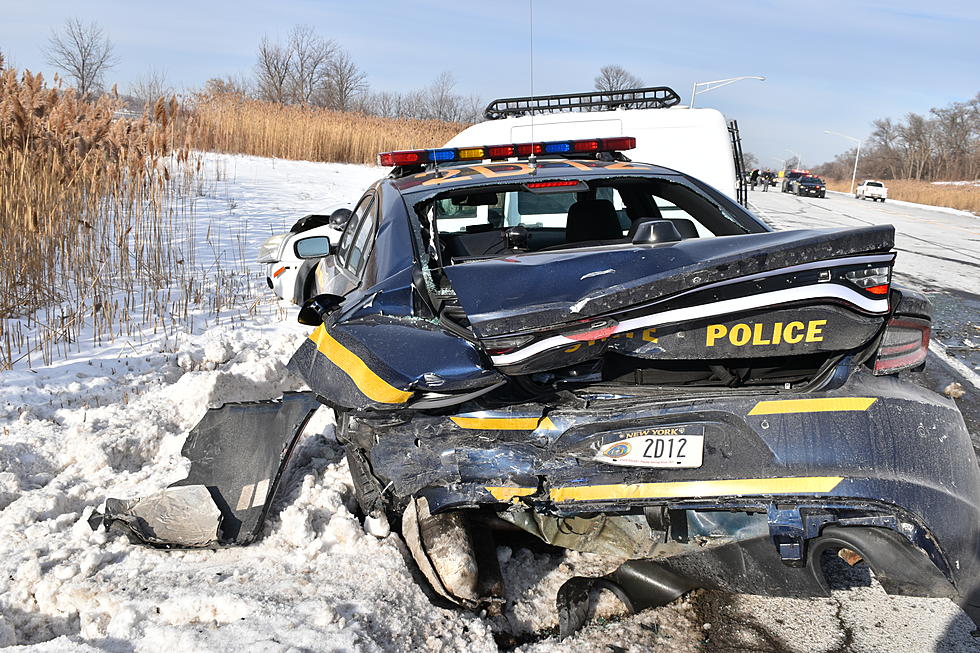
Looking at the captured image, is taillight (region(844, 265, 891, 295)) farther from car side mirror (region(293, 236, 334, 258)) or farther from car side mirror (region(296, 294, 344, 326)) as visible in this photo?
car side mirror (region(293, 236, 334, 258))

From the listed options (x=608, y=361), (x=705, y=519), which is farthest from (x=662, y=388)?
(x=705, y=519)

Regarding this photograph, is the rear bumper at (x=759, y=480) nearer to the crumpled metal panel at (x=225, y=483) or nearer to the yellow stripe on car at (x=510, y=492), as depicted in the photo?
the yellow stripe on car at (x=510, y=492)

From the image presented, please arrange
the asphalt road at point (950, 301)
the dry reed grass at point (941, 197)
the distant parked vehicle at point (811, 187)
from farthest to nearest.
Result: the distant parked vehicle at point (811, 187) → the dry reed grass at point (941, 197) → the asphalt road at point (950, 301)

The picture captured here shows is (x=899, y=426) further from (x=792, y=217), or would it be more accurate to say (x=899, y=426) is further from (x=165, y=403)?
(x=792, y=217)

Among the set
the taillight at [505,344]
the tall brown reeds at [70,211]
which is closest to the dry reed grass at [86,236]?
the tall brown reeds at [70,211]

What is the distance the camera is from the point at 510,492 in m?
2.56

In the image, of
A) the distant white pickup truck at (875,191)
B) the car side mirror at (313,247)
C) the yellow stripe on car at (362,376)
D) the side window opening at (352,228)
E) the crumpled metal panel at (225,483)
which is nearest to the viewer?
the yellow stripe on car at (362,376)

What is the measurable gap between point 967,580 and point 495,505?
1.45 meters

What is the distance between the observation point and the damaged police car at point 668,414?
2312 millimetres

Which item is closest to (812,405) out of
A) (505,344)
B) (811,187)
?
(505,344)

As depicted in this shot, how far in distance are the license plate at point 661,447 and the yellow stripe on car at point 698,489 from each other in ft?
0.22

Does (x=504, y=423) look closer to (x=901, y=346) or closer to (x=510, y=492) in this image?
(x=510, y=492)

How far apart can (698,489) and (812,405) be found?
430 mm

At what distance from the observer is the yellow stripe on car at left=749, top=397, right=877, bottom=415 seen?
7.73ft
